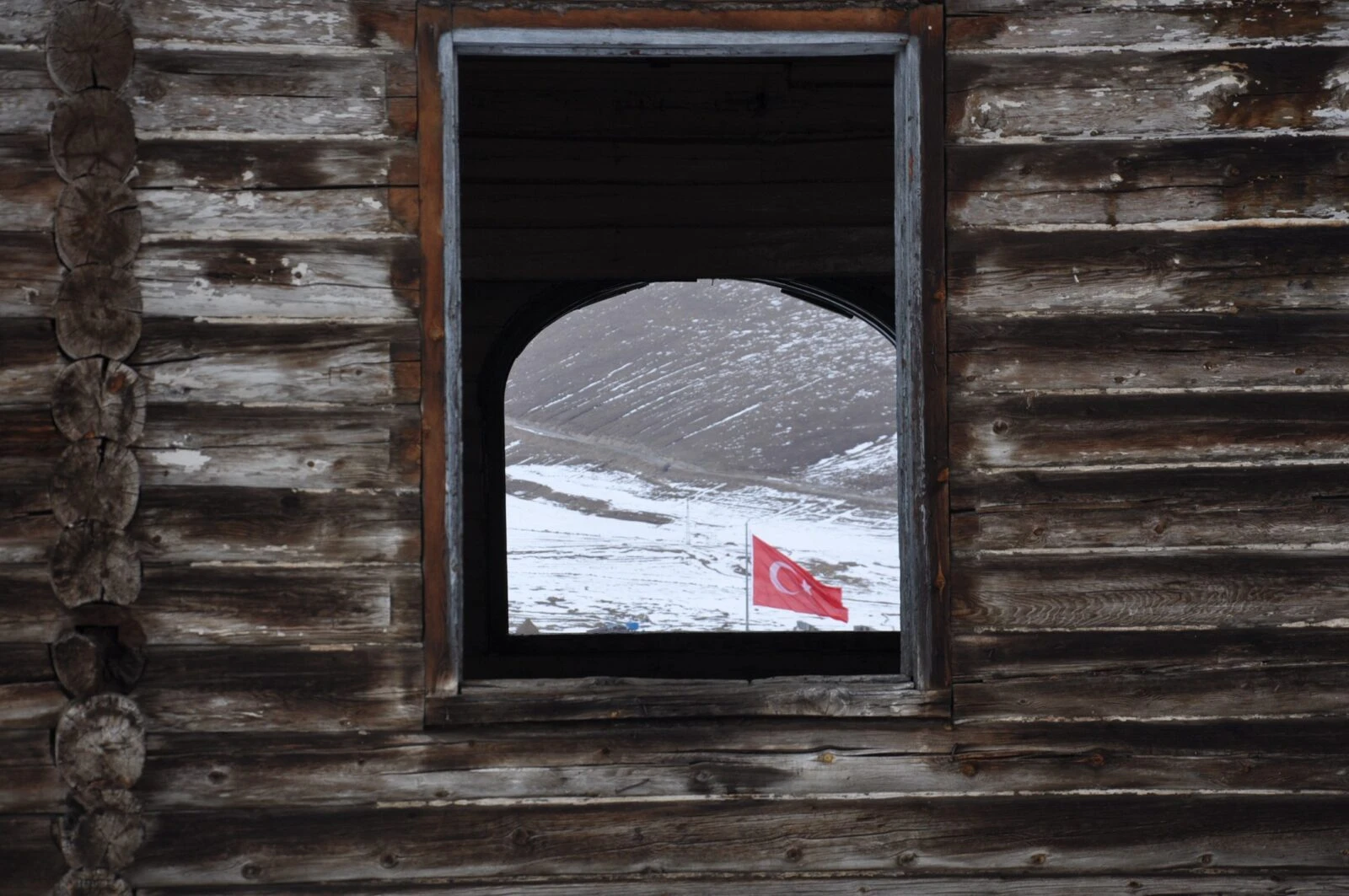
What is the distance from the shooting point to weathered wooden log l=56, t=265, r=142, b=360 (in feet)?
9.27

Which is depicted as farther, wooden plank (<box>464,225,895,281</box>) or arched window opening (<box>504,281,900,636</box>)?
arched window opening (<box>504,281,900,636</box>)

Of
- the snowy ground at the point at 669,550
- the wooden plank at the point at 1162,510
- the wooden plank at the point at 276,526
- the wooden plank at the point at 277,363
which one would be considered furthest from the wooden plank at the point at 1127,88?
the snowy ground at the point at 669,550

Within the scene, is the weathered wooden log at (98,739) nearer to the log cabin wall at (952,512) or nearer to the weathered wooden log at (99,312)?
the log cabin wall at (952,512)

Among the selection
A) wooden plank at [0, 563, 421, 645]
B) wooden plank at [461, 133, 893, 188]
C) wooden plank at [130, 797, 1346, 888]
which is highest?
wooden plank at [461, 133, 893, 188]

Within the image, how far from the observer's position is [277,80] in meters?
2.86

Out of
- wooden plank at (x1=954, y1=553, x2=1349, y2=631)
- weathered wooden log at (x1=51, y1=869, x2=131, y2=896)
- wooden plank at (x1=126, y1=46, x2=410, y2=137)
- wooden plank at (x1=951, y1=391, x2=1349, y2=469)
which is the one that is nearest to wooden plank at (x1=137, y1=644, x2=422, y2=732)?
weathered wooden log at (x1=51, y1=869, x2=131, y2=896)

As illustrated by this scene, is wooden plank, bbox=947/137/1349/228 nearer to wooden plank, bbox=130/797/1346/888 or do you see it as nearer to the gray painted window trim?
the gray painted window trim

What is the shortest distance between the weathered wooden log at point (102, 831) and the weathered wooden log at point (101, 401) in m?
0.81

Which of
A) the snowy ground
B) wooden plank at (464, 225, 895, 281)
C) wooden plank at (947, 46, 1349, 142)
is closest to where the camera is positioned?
wooden plank at (947, 46, 1349, 142)

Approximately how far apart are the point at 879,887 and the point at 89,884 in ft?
5.84

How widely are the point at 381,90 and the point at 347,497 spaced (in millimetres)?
913

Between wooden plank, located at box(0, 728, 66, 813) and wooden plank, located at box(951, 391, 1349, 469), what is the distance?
7.16 ft

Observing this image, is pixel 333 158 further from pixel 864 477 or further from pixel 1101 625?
pixel 864 477

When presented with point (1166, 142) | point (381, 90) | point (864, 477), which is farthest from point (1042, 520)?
→ point (864, 477)
